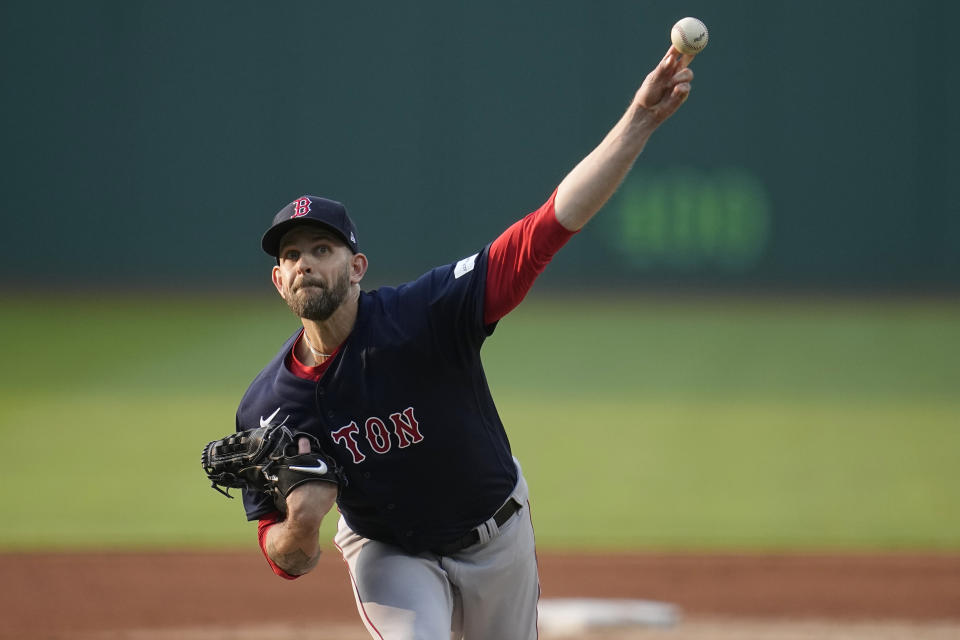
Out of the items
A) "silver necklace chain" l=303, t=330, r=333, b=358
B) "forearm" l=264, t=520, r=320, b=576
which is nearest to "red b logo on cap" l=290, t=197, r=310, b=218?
"silver necklace chain" l=303, t=330, r=333, b=358

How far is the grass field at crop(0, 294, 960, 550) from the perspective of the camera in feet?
27.7

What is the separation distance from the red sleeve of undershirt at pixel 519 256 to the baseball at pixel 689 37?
54cm

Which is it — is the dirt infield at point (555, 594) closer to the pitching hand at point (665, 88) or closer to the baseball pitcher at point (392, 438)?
the baseball pitcher at point (392, 438)

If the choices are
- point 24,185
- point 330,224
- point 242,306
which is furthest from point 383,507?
point 24,185

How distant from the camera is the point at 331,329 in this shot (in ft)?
12.6

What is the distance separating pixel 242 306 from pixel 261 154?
316cm

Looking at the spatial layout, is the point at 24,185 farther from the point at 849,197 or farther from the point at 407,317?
the point at 407,317

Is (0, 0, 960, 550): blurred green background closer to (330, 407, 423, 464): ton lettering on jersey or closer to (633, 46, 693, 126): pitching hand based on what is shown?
(330, 407, 423, 464): ton lettering on jersey

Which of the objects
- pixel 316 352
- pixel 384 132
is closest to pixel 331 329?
pixel 316 352

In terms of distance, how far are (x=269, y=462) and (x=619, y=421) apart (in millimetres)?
7878

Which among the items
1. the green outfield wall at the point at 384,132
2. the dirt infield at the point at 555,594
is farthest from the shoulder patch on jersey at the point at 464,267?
the green outfield wall at the point at 384,132

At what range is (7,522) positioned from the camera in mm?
8547

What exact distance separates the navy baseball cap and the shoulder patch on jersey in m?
0.33

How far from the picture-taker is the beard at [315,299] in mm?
3666
